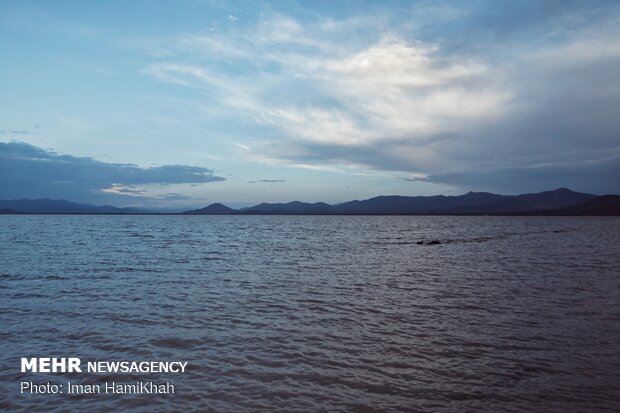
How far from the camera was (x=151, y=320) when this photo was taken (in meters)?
15.0

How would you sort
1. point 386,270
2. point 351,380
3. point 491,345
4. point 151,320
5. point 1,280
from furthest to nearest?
point 386,270 < point 1,280 < point 151,320 < point 491,345 < point 351,380

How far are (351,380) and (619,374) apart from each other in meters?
7.61

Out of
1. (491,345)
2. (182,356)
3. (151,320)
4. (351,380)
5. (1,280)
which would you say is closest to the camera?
(351,380)

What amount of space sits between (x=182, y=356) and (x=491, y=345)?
10315 mm

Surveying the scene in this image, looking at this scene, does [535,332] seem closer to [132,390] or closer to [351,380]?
[351,380]

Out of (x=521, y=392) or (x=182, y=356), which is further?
(x=182, y=356)

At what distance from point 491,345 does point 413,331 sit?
8.84ft

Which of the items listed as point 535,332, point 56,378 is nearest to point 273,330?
point 56,378

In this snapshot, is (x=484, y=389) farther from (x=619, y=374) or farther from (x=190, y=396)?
(x=190, y=396)

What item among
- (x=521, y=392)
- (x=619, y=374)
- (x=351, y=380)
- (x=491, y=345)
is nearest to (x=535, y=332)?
(x=491, y=345)

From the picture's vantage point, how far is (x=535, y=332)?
541 inches

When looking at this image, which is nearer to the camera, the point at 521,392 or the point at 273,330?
the point at 521,392

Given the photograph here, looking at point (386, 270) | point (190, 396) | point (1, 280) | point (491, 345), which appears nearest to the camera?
point (190, 396)

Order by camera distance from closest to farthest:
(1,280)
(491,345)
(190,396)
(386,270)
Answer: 1. (190,396)
2. (491,345)
3. (1,280)
4. (386,270)
